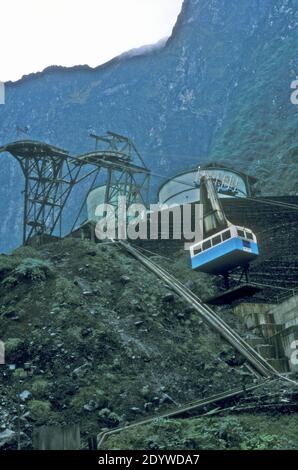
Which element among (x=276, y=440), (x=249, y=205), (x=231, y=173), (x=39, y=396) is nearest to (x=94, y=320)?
(x=39, y=396)

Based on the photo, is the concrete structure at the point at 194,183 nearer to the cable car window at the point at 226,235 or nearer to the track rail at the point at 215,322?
the track rail at the point at 215,322

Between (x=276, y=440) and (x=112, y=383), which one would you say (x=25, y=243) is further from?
(x=276, y=440)

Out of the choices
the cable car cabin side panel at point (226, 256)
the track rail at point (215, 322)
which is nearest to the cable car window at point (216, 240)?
the cable car cabin side panel at point (226, 256)

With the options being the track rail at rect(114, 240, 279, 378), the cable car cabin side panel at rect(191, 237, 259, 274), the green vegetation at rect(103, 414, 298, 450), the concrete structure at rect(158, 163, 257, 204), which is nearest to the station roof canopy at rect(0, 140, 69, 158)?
the track rail at rect(114, 240, 279, 378)

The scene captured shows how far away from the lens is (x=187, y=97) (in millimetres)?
118875

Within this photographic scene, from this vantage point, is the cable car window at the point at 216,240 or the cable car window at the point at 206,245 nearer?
the cable car window at the point at 216,240

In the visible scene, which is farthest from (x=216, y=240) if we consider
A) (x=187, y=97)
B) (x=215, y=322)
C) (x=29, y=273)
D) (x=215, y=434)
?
(x=187, y=97)

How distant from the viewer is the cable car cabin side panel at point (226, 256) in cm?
2186

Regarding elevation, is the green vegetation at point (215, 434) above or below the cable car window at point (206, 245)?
below

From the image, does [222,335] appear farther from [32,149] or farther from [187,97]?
[187,97]

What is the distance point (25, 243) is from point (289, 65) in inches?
3133

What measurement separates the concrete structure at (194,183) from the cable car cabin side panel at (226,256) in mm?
25310

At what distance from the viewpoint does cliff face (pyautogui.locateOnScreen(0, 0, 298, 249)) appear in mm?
101188

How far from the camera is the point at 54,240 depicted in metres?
35.5
